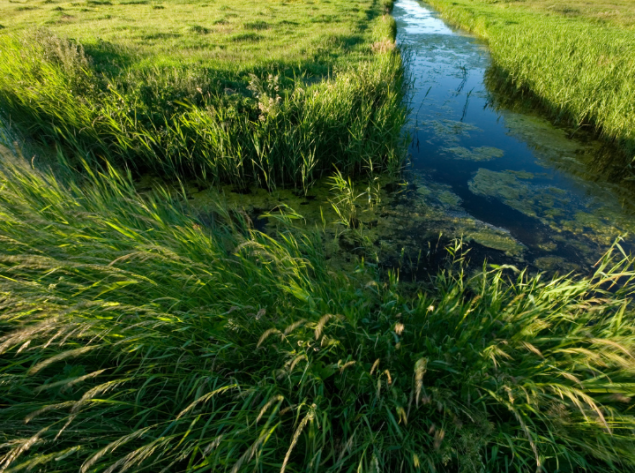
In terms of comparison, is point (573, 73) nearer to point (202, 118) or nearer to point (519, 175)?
point (519, 175)

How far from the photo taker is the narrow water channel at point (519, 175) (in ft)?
9.92

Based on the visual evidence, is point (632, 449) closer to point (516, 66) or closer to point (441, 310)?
point (441, 310)

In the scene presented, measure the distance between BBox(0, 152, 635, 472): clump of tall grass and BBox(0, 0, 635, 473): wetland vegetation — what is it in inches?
0.6

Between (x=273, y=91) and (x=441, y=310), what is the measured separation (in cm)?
352

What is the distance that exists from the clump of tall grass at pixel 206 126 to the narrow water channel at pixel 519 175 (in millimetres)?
930

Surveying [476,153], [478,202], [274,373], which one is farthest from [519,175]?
[274,373]

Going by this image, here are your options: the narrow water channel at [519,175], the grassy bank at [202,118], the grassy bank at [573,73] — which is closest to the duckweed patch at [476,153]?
the narrow water channel at [519,175]

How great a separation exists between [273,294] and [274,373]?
48 cm

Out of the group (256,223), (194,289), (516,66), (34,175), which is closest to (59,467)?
(194,289)

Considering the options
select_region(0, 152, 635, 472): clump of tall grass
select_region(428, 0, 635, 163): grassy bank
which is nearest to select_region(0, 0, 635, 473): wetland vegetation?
select_region(0, 152, 635, 472): clump of tall grass

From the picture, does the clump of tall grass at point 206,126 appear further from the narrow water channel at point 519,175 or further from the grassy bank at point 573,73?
the grassy bank at point 573,73

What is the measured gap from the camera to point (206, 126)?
335cm

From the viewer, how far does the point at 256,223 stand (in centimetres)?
312

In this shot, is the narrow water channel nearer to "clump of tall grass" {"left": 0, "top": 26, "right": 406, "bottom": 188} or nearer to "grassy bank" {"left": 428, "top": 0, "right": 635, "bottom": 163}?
"grassy bank" {"left": 428, "top": 0, "right": 635, "bottom": 163}
